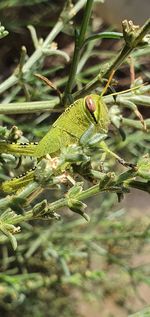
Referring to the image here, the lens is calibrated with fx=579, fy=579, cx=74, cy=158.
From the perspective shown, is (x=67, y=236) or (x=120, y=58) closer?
(x=120, y=58)

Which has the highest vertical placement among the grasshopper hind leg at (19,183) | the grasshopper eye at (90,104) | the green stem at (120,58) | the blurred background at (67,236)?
the green stem at (120,58)

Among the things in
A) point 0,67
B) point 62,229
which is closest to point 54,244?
point 62,229

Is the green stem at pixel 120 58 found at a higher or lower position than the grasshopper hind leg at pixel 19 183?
higher

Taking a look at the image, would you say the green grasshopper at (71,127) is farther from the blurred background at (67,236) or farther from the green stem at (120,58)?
the blurred background at (67,236)

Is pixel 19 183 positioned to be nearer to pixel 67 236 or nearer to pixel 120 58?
pixel 120 58

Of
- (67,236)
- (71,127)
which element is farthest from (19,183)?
(67,236)

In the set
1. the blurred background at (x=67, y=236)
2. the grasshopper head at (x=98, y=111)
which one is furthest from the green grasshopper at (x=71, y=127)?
the blurred background at (x=67, y=236)

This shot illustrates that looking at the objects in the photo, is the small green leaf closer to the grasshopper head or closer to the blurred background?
the grasshopper head
